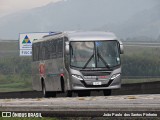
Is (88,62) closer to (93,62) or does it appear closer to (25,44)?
(93,62)

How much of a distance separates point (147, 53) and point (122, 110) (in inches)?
5645

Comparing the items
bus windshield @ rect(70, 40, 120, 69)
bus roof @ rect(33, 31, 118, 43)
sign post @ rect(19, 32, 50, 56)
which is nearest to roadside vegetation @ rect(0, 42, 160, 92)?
sign post @ rect(19, 32, 50, 56)

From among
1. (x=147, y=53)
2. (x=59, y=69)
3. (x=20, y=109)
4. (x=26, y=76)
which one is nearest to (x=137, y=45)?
(x=147, y=53)

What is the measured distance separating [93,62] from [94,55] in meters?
0.32

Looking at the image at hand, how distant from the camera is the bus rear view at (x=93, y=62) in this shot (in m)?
29.7

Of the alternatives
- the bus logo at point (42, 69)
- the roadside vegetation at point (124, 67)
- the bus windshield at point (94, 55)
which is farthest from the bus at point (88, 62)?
the roadside vegetation at point (124, 67)

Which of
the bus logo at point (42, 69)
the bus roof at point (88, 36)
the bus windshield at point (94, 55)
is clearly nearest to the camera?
the bus windshield at point (94, 55)

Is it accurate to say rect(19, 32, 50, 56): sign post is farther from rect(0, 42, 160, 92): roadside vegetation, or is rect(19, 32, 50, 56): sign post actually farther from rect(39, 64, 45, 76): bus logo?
rect(39, 64, 45, 76): bus logo

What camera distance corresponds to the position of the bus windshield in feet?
98.8

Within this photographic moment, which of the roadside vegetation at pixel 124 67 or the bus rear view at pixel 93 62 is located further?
the roadside vegetation at pixel 124 67

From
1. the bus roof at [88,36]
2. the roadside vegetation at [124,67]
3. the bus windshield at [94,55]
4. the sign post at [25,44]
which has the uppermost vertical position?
the bus roof at [88,36]

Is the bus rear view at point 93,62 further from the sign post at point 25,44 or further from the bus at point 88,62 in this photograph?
the sign post at point 25,44

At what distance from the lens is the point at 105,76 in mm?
29906

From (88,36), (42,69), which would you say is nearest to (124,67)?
(42,69)
